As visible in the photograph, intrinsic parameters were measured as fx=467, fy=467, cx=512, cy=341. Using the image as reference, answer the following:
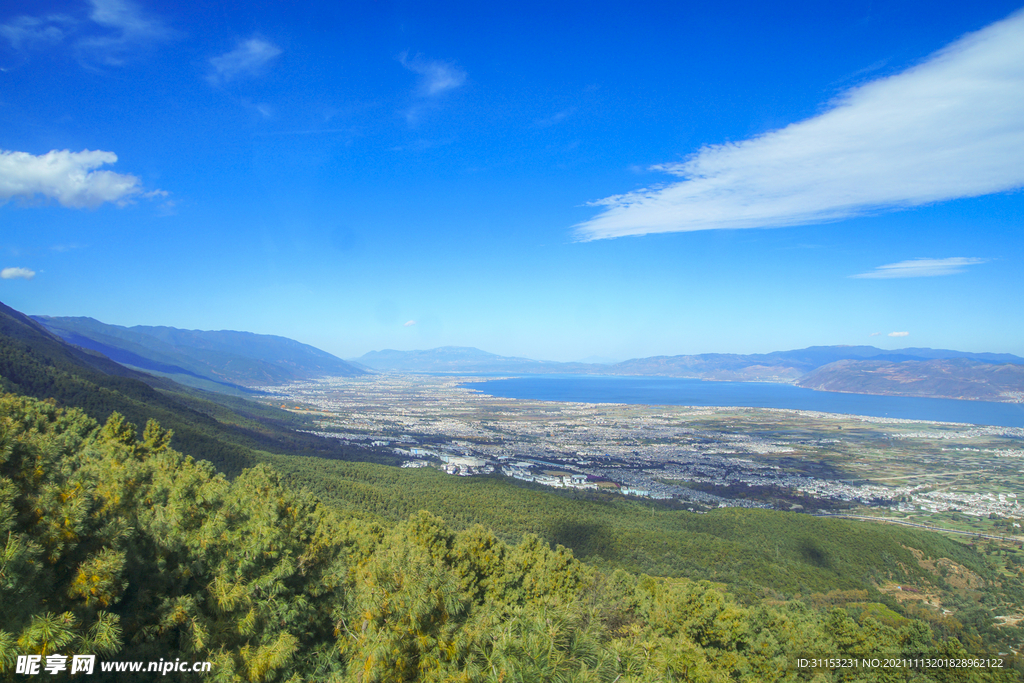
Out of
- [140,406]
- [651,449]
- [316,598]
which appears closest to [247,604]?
[316,598]

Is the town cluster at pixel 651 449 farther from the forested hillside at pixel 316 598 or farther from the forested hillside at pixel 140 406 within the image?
the forested hillside at pixel 316 598

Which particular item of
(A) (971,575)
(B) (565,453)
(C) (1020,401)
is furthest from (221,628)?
(C) (1020,401)

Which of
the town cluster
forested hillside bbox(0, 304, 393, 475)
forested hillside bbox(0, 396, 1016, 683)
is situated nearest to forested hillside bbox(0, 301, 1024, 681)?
forested hillside bbox(0, 396, 1016, 683)

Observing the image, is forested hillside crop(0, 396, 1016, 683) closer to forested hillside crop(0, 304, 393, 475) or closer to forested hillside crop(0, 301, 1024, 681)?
forested hillside crop(0, 301, 1024, 681)

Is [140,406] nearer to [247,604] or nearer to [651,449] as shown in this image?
[247,604]

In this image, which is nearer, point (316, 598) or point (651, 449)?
point (316, 598)

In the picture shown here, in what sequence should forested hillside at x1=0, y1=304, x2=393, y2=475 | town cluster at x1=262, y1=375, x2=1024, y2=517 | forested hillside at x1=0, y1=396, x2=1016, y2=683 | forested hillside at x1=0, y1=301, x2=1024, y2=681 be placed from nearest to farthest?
→ forested hillside at x1=0, y1=396, x2=1016, y2=683 < forested hillside at x1=0, y1=301, x2=1024, y2=681 < forested hillside at x1=0, y1=304, x2=393, y2=475 < town cluster at x1=262, y1=375, x2=1024, y2=517

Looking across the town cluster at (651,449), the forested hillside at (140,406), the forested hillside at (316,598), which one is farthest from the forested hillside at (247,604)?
the town cluster at (651,449)


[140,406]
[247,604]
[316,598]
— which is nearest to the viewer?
[247,604]

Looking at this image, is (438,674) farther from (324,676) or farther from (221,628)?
(221,628)

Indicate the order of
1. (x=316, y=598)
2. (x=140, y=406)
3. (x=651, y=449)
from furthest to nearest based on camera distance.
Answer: (x=651, y=449)
(x=140, y=406)
(x=316, y=598)

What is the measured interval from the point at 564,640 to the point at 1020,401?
251 metres

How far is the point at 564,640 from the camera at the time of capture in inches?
276

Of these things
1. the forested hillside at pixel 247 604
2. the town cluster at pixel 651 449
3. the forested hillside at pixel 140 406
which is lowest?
the town cluster at pixel 651 449
